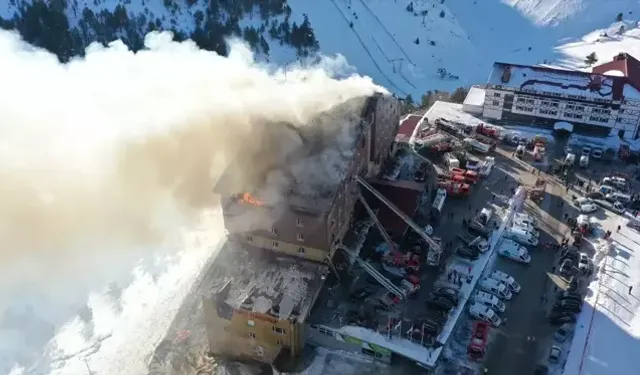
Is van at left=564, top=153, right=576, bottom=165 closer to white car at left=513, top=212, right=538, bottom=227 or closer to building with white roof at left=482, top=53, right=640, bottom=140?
building with white roof at left=482, top=53, right=640, bottom=140

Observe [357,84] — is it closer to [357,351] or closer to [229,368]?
[357,351]

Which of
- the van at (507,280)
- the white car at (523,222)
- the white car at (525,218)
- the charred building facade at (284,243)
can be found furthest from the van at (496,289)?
Answer: the charred building facade at (284,243)

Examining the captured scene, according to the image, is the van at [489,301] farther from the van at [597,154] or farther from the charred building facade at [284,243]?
the van at [597,154]

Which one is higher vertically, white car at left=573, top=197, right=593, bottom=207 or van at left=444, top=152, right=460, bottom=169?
van at left=444, top=152, right=460, bottom=169

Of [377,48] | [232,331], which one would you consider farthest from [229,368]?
[377,48]

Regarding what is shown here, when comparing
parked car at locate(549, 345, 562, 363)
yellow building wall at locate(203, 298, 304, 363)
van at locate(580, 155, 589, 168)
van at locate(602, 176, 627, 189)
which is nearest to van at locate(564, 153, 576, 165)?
van at locate(580, 155, 589, 168)
